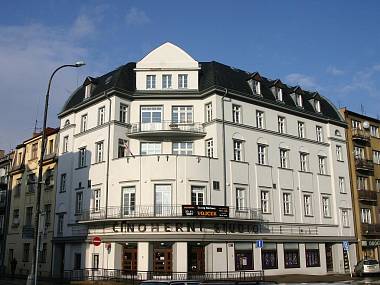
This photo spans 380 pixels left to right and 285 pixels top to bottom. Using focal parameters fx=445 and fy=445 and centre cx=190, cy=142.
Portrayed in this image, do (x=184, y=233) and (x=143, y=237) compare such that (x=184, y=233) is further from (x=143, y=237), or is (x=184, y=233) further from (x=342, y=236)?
(x=342, y=236)

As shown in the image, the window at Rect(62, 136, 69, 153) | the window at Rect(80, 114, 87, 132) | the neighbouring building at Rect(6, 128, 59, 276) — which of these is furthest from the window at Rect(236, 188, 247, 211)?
the neighbouring building at Rect(6, 128, 59, 276)

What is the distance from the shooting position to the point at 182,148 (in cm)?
3753

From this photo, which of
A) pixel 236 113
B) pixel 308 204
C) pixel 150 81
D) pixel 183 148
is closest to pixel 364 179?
pixel 308 204

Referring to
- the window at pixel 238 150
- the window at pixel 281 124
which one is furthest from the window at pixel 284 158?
the window at pixel 238 150

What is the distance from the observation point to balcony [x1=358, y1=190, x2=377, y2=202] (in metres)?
46.7

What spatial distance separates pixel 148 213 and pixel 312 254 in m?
17.1

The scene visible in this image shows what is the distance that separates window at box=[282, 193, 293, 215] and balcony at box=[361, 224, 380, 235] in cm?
1086

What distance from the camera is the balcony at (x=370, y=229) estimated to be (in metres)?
45.7

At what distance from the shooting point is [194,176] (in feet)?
111

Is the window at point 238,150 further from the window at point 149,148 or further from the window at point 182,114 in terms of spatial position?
the window at point 149,148

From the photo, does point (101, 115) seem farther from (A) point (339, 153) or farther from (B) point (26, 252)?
(A) point (339, 153)

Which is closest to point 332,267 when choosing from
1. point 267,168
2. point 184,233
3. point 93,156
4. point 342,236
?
point 342,236

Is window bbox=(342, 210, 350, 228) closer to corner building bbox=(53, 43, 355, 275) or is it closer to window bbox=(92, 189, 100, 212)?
corner building bbox=(53, 43, 355, 275)

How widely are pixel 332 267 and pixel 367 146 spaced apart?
15.0 meters
